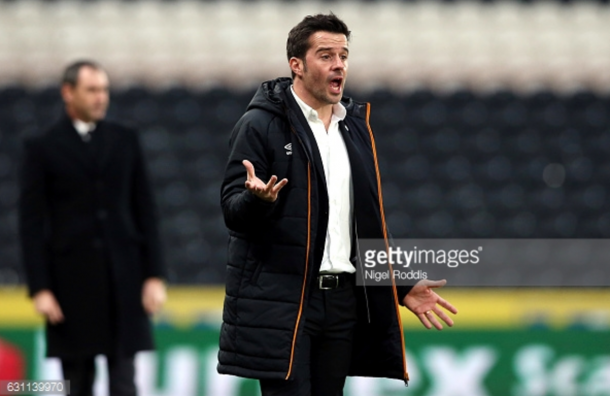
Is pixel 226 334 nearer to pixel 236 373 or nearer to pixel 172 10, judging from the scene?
pixel 236 373

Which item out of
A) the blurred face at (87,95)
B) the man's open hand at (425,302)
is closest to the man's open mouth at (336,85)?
the man's open hand at (425,302)

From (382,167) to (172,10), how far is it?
2.47m

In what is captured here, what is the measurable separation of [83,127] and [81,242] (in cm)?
54

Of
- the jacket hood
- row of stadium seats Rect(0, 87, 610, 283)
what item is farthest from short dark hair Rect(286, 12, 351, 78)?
row of stadium seats Rect(0, 87, 610, 283)

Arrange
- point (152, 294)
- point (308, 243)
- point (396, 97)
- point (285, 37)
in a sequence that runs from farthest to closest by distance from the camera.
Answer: point (285, 37)
point (396, 97)
point (152, 294)
point (308, 243)

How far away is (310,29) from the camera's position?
3.18 meters

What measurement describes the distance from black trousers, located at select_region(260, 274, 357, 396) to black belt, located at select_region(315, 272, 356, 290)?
10mm

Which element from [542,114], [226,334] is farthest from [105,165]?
[542,114]

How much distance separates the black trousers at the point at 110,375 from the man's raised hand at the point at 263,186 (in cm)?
185

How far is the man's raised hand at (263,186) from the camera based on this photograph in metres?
2.83

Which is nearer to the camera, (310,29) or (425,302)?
(310,29)

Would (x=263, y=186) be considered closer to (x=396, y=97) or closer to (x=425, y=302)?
(x=425, y=302)

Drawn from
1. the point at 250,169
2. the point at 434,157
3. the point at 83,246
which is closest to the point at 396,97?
the point at 434,157

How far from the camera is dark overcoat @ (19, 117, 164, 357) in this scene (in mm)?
4395
